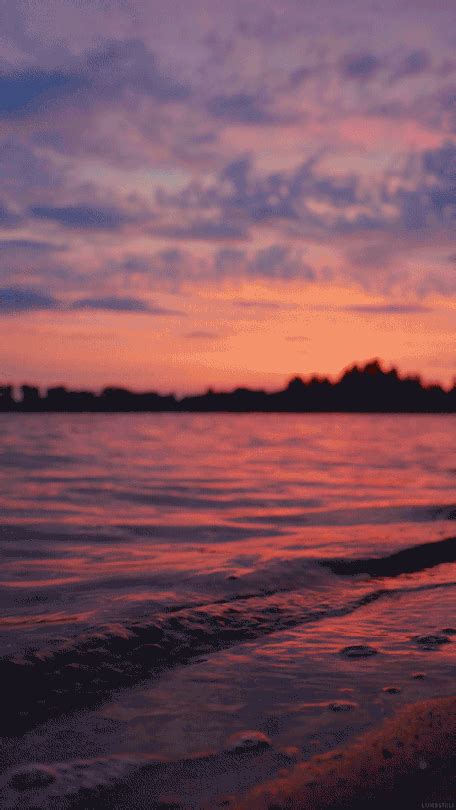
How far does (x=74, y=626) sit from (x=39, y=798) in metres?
2.15

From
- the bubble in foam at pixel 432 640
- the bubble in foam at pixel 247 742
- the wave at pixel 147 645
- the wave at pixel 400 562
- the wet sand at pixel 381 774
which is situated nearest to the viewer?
the wet sand at pixel 381 774

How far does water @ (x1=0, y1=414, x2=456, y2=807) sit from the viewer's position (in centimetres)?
320

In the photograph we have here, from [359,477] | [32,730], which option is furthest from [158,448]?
[32,730]

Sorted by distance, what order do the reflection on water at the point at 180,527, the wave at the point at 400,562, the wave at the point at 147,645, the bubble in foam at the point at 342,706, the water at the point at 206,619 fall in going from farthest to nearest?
the wave at the point at 400,562
the reflection on water at the point at 180,527
the wave at the point at 147,645
the bubble in foam at the point at 342,706
the water at the point at 206,619

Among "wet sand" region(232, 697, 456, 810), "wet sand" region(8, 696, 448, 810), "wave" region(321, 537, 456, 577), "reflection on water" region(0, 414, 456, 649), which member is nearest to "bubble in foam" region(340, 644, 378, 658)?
"wet sand" region(232, 697, 456, 810)

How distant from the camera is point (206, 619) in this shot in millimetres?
4898

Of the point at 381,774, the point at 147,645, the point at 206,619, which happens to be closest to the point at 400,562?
the point at 206,619

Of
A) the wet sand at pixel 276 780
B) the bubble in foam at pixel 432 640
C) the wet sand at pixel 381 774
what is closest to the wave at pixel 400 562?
the bubble in foam at pixel 432 640

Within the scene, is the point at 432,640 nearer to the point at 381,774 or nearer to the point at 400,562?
the point at 381,774

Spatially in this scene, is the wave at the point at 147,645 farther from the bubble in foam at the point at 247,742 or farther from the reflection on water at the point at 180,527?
the bubble in foam at the point at 247,742

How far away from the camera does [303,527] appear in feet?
31.0

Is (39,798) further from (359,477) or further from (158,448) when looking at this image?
(158,448)

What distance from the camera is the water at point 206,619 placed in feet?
10.5

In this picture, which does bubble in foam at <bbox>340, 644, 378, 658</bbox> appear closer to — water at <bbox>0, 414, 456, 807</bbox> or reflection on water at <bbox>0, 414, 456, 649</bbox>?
Result: water at <bbox>0, 414, 456, 807</bbox>
